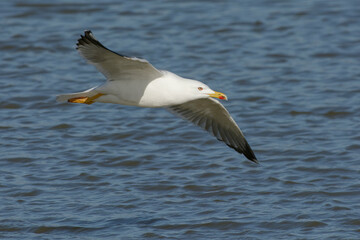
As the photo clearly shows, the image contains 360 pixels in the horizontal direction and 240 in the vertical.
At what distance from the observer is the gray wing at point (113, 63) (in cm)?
683

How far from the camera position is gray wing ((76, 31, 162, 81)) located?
22.4 feet

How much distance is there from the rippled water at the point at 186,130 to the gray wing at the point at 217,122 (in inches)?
21.9

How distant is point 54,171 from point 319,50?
581 centimetres

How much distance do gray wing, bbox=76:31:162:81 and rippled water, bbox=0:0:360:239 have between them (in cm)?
152

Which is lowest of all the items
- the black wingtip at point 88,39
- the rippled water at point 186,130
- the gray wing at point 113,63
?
the rippled water at point 186,130

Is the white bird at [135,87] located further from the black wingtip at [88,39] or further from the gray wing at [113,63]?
the black wingtip at [88,39]

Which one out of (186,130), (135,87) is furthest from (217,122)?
(186,130)

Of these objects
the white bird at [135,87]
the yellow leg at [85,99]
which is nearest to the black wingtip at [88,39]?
the white bird at [135,87]

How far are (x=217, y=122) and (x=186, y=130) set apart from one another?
206 centimetres

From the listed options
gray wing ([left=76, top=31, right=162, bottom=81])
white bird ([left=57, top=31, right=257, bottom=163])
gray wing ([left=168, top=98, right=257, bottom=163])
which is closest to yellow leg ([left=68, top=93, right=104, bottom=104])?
white bird ([left=57, top=31, right=257, bottom=163])

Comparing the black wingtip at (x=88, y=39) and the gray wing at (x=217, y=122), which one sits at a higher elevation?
the black wingtip at (x=88, y=39)

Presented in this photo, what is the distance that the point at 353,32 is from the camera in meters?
14.0

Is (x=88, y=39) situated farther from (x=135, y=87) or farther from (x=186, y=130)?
(x=186, y=130)

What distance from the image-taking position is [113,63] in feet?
23.4
